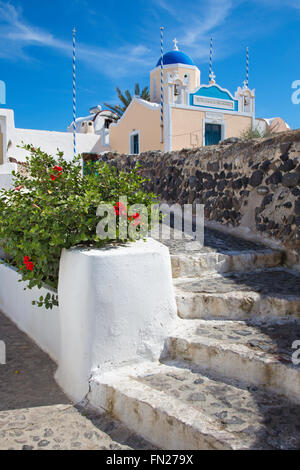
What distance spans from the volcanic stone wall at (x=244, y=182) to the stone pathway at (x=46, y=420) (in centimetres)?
293

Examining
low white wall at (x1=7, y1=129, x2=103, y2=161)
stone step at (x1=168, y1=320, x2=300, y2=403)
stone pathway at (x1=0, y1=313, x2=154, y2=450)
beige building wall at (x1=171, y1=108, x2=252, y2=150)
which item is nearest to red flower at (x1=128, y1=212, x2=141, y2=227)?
stone step at (x1=168, y1=320, x2=300, y2=403)

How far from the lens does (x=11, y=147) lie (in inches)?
672

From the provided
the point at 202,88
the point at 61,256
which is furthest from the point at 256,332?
the point at 202,88

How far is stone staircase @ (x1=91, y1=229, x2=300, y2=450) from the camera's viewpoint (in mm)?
2070

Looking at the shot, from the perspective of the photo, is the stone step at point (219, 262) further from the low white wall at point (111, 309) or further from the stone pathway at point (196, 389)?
the low white wall at point (111, 309)

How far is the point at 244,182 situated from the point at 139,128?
13.4 metres

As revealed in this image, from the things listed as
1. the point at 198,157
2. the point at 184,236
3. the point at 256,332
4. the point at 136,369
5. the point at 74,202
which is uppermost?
the point at 198,157

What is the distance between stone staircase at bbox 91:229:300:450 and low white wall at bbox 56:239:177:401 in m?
0.12

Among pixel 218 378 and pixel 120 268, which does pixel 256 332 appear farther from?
pixel 120 268

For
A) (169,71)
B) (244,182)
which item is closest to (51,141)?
(169,71)

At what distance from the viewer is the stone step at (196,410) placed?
1.99 metres

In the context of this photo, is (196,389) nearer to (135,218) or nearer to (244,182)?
(135,218)

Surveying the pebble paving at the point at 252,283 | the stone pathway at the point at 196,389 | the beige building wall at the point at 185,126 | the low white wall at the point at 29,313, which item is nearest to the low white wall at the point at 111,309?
the stone pathway at the point at 196,389

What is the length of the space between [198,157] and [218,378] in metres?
4.41
